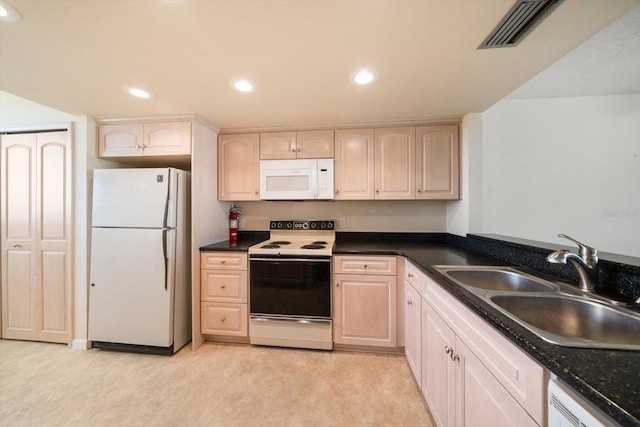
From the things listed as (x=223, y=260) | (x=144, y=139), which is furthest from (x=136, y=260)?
(x=144, y=139)

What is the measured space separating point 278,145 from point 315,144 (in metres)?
0.41

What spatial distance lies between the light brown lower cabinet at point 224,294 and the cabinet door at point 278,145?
1104 millimetres

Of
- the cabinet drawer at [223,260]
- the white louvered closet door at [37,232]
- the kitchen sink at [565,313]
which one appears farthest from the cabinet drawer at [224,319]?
the kitchen sink at [565,313]

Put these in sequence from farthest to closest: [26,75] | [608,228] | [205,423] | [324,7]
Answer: [608,228], [26,75], [205,423], [324,7]

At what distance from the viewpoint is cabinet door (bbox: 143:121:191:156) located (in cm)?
219

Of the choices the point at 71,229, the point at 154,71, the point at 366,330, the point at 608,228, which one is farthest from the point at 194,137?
the point at 608,228

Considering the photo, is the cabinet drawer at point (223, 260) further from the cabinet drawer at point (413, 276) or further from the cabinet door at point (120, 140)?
the cabinet drawer at point (413, 276)

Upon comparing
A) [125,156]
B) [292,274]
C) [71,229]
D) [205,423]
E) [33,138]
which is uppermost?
[33,138]

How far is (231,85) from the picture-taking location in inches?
65.5

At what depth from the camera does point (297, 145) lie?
2443 mm

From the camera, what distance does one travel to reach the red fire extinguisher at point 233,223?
105 inches

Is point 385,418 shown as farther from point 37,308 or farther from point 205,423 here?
point 37,308

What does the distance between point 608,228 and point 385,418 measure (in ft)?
9.99

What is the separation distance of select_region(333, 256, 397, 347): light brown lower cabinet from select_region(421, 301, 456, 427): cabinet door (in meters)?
A: 0.53
